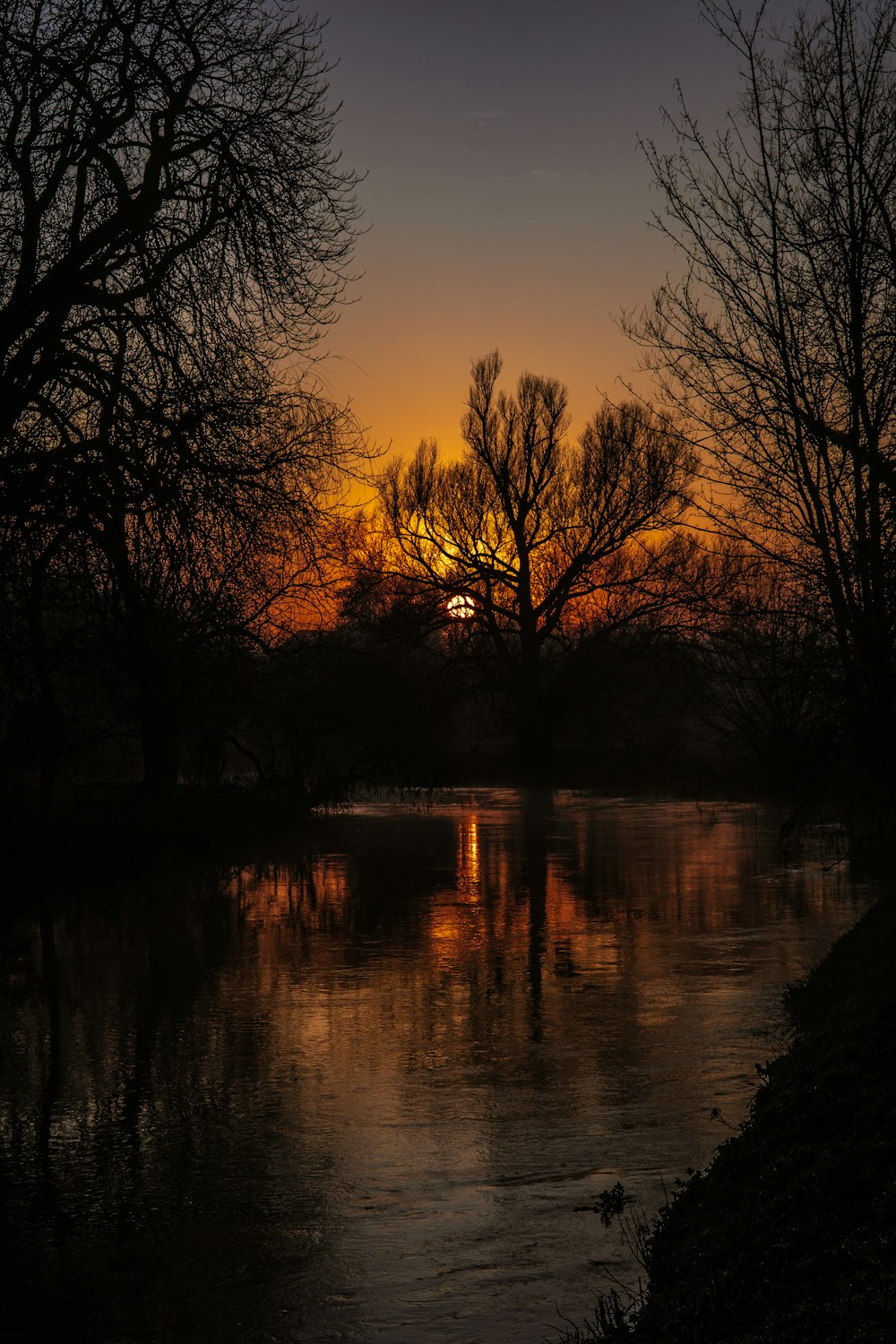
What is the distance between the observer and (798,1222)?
15.5 ft

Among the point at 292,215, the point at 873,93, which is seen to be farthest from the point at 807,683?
the point at 292,215

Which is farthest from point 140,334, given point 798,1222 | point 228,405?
point 798,1222

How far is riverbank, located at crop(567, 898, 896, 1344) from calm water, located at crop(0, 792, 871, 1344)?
613 millimetres

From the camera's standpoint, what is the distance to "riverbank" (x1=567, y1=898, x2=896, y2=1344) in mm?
4035

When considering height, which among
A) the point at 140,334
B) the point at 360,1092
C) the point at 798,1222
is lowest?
the point at 360,1092

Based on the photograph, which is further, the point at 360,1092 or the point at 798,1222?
the point at 360,1092

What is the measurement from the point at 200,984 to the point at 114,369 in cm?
608

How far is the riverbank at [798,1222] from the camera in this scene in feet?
13.2

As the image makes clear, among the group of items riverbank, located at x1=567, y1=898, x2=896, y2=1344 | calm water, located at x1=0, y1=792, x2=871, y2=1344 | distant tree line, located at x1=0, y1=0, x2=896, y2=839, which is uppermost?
distant tree line, located at x1=0, y1=0, x2=896, y2=839

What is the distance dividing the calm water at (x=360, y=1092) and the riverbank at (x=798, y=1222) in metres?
0.61

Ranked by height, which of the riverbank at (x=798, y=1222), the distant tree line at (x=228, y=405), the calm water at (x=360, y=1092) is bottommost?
the calm water at (x=360, y=1092)

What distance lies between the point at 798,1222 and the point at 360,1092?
14.4 ft

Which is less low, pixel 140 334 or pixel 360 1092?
pixel 140 334

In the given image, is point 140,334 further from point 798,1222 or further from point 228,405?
point 798,1222
